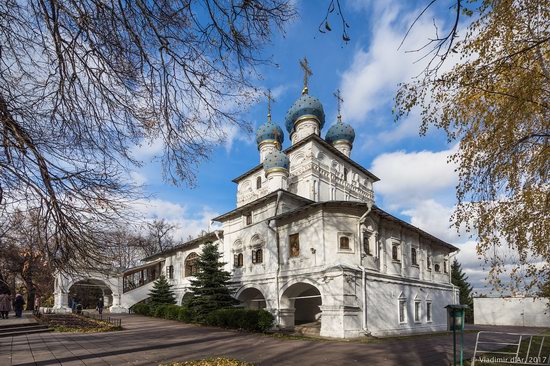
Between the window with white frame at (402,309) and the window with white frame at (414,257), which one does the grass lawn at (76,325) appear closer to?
the window with white frame at (402,309)

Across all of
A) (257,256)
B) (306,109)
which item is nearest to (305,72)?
(306,109)

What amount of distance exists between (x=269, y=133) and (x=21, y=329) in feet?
71.9

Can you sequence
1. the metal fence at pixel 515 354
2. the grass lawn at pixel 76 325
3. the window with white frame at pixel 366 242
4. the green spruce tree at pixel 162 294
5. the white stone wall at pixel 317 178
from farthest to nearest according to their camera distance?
the green spruce tree at pixel 162 294 < the white stone wall at pixel 317 178 < the window with white frame at pixel 366 242 < the grass lawn at pixel 76 325 < the metal fence at pixel 515 354

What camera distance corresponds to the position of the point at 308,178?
26.4 meters

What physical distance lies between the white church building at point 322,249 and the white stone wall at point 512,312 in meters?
12.2

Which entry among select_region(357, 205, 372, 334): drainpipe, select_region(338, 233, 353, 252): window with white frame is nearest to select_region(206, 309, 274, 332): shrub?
select_region(357, 205, 372, 334): drainpipe

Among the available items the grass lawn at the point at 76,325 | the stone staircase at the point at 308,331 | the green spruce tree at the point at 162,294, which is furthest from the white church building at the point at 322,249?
the grass lawn at the point at 76,325

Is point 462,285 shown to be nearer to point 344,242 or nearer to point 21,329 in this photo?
point 344,242

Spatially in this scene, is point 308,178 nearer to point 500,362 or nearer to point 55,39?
point 500,362

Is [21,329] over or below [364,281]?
below

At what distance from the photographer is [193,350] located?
12.5 meters

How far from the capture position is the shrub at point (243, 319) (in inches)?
711

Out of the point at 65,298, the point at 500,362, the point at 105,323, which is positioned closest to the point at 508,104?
the point at 500,362

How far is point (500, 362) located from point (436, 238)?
55.9ft
